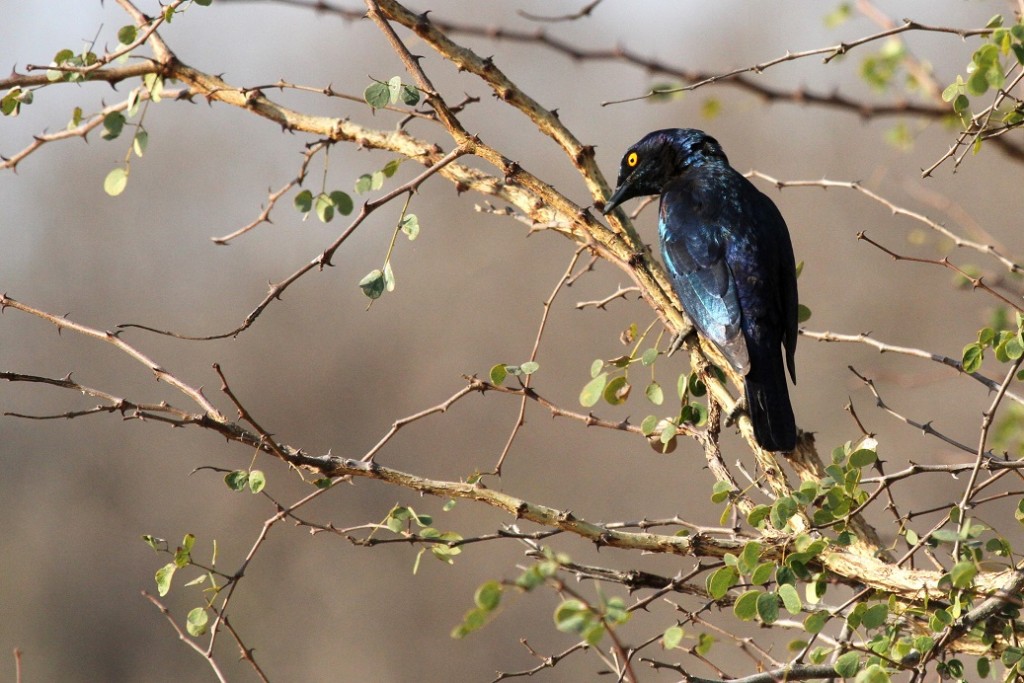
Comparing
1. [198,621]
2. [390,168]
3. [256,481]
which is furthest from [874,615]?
[390,168]

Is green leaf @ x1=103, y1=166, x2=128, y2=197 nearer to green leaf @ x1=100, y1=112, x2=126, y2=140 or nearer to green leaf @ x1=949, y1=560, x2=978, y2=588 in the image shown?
green leaf @ x1=100, y1=112, x2=126, y2=140

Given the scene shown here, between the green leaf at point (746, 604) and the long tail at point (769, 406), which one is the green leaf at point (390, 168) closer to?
the long tail at point (769, 406)

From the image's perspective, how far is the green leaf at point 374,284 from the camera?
2863 mm

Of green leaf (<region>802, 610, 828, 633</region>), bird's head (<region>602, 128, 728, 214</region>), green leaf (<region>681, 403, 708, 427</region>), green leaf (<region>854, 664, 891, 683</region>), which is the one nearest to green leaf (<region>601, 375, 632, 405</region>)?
green leaf (<region>681, 403, 708, 427</region>)

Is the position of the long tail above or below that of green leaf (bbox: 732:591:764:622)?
above

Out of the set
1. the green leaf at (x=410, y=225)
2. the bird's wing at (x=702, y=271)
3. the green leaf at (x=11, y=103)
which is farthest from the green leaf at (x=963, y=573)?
the green leaf at (x=11, y=103)

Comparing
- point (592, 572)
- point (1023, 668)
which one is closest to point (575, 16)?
point (592, 572)

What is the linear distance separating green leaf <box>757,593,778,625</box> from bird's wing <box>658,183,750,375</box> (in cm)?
131

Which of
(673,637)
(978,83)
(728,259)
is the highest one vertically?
(728,259)

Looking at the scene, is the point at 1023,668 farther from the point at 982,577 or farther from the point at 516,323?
the point at 516,323

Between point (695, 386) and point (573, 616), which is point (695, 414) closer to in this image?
point (695, 386)

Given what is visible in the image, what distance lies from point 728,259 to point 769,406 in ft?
3.50

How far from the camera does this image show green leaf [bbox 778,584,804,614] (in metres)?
2.27

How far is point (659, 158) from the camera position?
16.0ft
